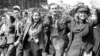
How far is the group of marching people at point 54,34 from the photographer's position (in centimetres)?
691

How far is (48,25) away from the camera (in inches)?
369

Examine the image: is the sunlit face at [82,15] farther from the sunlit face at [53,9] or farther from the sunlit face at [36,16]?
the sunlit face at [53,9]

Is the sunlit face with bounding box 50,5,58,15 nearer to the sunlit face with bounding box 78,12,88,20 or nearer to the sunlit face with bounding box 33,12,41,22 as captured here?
the sunlit face with bounding box 33,12,41,22

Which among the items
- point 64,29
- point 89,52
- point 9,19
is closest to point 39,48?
point 64,29

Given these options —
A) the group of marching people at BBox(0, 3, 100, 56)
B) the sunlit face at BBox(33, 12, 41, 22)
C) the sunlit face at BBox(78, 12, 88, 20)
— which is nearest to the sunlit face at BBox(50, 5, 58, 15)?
the group of marching people at BBox(0, 3, 100, 56)

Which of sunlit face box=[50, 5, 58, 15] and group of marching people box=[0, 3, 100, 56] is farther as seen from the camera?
sunlit face box=[50, 5, 58, 15]

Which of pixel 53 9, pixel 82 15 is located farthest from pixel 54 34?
pixel 82 15

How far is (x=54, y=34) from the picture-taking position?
945 centimetres

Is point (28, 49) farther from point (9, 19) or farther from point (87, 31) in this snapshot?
point (87, 31)

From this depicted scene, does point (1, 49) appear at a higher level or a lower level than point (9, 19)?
lower

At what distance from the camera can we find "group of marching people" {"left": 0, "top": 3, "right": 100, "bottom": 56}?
272 inches

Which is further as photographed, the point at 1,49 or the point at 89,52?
the point at 1,49

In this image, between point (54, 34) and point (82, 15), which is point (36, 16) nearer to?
point (54, 34)

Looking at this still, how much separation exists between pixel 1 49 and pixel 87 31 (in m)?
4.22
